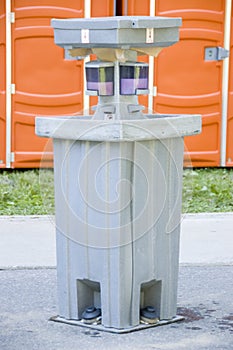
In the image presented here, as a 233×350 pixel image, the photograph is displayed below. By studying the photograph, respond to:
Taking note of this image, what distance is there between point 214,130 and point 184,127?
529 cm

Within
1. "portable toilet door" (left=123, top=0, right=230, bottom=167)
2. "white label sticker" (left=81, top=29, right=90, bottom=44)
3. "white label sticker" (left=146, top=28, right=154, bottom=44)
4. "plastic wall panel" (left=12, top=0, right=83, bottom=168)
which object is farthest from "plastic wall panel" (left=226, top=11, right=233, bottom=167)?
"white label sticker" (left=81, top=29, right=90, bottom=44)

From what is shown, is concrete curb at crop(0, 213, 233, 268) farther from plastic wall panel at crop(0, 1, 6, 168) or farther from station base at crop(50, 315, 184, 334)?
plastic wall panel at crop(0, 1, 6, 168)

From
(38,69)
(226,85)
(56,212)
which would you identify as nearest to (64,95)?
(38,69)

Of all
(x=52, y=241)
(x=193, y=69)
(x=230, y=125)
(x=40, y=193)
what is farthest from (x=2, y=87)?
(x=52, y=241)

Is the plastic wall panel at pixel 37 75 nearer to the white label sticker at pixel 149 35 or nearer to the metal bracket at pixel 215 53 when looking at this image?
the metal bracket at pixel 215 53

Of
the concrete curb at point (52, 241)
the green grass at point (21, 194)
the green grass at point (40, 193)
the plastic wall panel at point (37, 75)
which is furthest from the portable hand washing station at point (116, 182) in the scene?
the plastic wall panel at point (37, 75)

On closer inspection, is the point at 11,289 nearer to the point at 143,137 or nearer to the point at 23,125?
the point at 143,137

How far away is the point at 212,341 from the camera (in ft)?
16.3

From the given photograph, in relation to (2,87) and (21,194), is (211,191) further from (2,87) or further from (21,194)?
(2,87)

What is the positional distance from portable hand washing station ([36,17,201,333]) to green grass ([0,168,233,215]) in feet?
8.04

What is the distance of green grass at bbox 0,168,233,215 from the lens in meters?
8.38

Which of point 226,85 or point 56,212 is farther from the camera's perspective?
point 226,85

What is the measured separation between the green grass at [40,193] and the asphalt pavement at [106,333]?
1.09 ft

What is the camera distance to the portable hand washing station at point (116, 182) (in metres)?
4.88
